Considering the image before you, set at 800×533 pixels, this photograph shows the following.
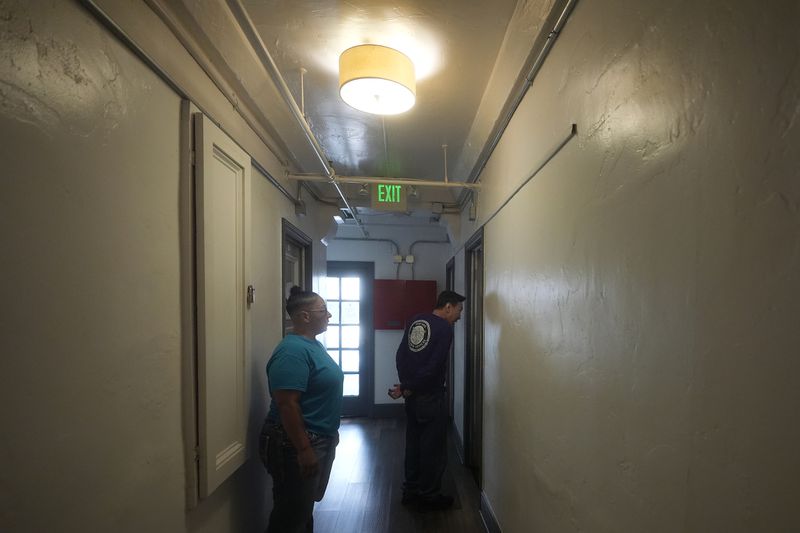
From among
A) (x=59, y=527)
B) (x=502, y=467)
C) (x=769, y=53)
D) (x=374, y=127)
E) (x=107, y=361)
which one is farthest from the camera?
(x=374, y=127)

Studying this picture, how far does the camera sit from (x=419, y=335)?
273 cm

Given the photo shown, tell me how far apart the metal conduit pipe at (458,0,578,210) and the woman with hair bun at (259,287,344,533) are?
1.61 meters

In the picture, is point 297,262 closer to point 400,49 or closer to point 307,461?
point 307,461

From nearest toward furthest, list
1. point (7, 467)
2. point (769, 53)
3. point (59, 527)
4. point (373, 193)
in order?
point (769, 53)
point (7, 467)
point (59, 527)
point (373, 193)

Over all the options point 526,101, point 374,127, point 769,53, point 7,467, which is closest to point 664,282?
point 769,53

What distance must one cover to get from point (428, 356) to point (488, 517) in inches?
42.4

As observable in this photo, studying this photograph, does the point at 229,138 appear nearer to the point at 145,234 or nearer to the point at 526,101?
the point at 145,234

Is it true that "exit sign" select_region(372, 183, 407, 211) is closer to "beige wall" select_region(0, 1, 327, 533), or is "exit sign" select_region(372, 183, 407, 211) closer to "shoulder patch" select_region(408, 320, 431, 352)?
"shoulder patch" select_region(408, 320, 431, 352)

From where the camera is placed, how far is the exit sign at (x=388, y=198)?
9.74 ft

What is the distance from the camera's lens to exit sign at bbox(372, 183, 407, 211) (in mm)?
2969

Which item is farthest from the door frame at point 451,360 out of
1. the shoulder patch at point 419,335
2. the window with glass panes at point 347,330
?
the shoulder patch at point 419,335

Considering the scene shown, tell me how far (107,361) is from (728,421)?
53.2 inches

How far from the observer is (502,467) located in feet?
6.52

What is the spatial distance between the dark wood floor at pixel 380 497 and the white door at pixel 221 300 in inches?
53.3
